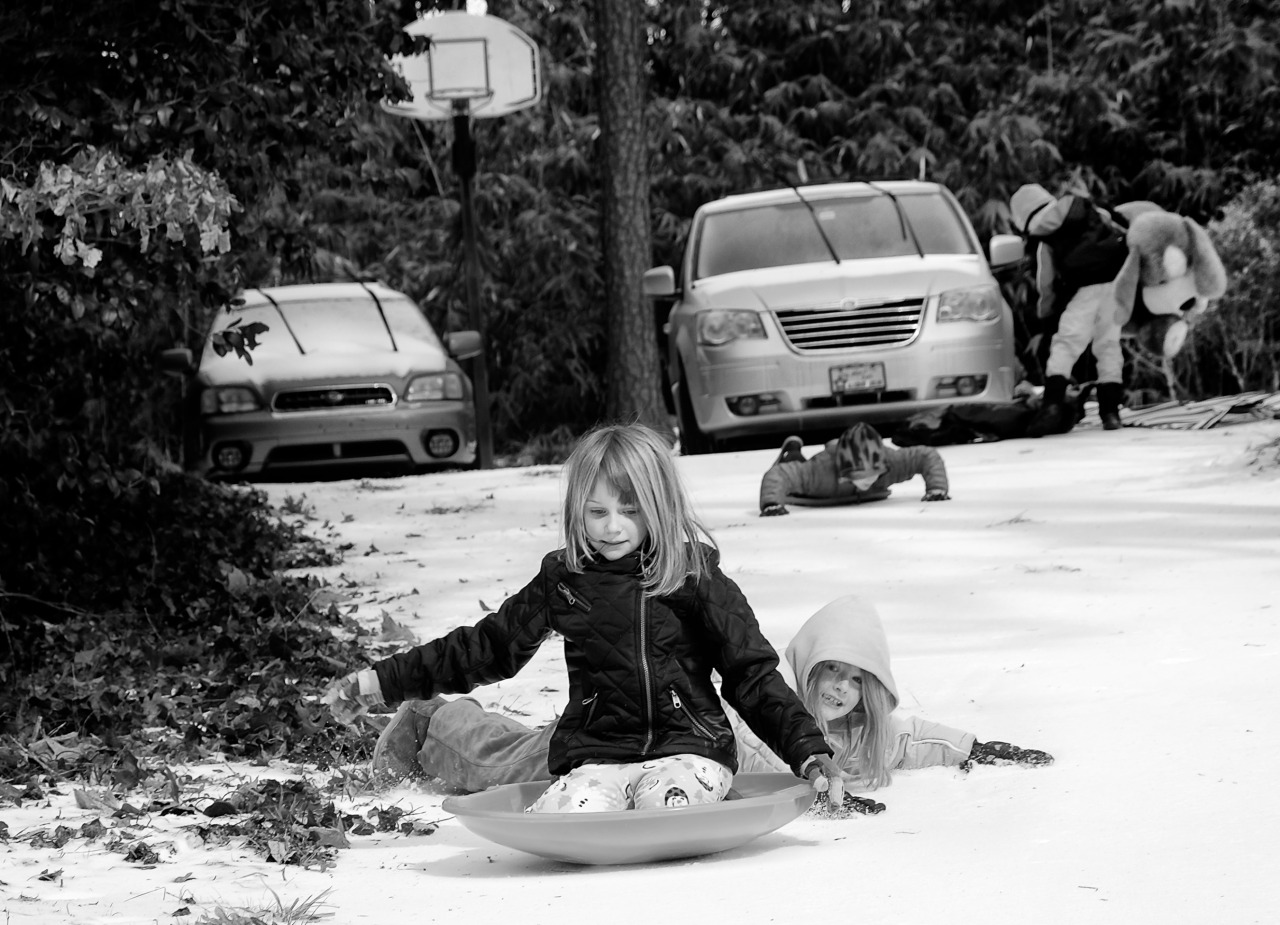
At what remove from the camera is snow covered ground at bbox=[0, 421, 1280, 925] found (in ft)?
11.8

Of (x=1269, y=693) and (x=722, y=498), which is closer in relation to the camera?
(x=1269, y=693)

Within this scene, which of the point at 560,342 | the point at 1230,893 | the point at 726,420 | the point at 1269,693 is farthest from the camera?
the point at 560,342

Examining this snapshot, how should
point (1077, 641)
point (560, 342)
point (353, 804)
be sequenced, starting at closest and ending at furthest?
point (353, 804) → point (1077, 641) → point (560, 342)

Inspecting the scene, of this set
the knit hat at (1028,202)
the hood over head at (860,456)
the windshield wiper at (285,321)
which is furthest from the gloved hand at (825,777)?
the windshield wiper at (285,321)

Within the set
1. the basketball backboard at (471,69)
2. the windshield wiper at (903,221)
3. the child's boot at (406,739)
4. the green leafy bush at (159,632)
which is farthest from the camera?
the basketball backboard at (471,69)

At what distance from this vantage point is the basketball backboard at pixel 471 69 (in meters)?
16.7

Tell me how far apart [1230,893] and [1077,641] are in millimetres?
2663

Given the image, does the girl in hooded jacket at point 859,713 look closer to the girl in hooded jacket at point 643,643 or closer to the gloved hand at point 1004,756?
the gloved hand at point 1004,756

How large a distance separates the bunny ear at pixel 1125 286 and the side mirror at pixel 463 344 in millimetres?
4684

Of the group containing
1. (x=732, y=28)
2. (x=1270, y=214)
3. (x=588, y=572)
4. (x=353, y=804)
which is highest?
(x=732, y=28)

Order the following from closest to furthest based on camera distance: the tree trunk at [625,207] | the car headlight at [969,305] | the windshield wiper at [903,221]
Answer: the car headlight at [969,305]
the windshield wiper at [903,221]
the tree trunk at [625,207]

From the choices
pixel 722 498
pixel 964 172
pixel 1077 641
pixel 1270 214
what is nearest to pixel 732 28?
pixel 964 172

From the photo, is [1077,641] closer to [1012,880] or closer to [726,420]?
[1012,880]

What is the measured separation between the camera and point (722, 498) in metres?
10.0
